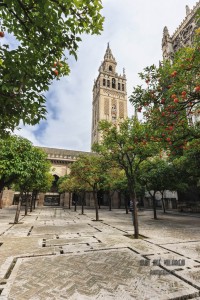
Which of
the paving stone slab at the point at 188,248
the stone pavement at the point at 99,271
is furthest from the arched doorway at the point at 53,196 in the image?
the paving stone slab at the point at 188,248

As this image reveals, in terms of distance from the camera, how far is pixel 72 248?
7.72 meters

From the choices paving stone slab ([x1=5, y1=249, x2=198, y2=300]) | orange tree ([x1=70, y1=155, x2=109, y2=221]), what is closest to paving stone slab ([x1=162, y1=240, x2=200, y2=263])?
paving stone slab ([x1=5, y1=249, x2=198, y2=300])

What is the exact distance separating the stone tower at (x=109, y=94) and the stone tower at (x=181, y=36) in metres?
25.3

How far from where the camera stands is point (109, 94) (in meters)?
69.9

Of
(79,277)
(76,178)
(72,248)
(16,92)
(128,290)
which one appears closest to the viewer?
(16,92)

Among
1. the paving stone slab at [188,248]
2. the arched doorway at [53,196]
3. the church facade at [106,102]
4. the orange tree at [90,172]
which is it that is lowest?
the paving stone slab at [188,248]

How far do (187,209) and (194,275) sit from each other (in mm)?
Answer: 24942

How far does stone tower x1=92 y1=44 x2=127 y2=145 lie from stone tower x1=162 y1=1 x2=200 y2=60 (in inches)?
997

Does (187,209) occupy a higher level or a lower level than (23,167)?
lower

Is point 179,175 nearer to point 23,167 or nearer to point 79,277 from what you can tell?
point 23,167

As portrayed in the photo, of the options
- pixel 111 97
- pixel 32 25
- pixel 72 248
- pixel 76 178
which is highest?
pixel 111 97

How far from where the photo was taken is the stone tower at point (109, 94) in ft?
219

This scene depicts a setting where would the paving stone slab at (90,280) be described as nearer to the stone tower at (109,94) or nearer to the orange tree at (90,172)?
the orange tree at (90,172)

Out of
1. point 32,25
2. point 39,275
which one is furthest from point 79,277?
point 32,25
